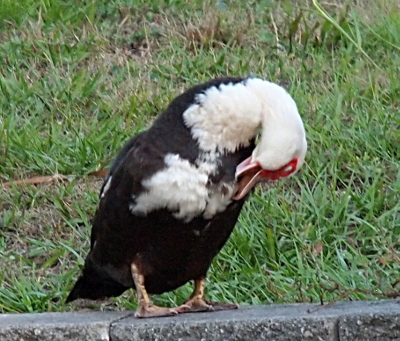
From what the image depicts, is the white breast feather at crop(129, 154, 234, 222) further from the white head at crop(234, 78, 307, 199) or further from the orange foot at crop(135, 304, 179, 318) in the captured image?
the orange foot at crop(135, 304, 179, 318)

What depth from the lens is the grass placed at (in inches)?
167

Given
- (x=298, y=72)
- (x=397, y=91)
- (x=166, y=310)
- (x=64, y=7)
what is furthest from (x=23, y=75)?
(x=166, y=310)

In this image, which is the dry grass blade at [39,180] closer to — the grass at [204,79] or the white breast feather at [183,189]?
the grass at [204,79]

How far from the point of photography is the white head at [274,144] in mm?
3182

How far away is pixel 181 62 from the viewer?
6.05 meters

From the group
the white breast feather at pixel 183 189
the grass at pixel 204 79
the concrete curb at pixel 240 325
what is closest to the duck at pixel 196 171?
the white breast feather at pixel 183 189

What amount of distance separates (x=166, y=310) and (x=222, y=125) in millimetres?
728

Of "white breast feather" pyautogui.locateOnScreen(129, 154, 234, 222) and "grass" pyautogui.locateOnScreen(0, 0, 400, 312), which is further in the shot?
"grass" pyautogui.locateOnScreen(0, 0, 400, 312)

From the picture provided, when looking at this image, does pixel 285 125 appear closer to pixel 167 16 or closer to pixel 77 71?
pixel 77 71

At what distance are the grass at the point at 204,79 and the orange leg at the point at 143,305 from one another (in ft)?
1.99

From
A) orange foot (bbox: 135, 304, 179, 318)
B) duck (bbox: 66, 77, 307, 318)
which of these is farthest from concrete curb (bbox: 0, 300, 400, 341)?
duck (bbox: 66, 77, 307, 318)

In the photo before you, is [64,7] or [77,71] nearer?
[77,71]

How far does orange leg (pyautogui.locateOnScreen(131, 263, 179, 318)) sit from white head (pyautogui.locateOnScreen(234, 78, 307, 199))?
1.69ft

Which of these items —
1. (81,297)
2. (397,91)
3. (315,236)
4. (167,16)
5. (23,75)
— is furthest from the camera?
(167,16)
